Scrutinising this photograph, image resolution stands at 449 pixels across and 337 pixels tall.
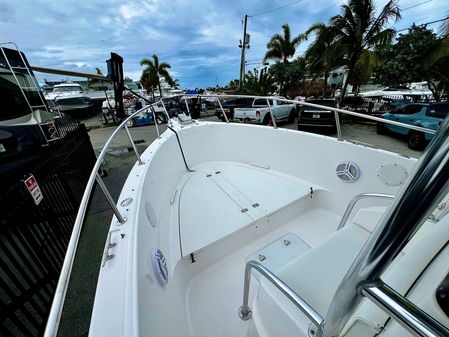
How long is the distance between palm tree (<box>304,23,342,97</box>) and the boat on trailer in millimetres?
7417

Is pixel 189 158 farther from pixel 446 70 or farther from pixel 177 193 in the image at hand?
pixel 446 70

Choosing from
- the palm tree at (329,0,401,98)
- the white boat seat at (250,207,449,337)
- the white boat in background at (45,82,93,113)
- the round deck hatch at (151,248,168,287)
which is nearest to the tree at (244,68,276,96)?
the palm tree at (329,0,401,98)

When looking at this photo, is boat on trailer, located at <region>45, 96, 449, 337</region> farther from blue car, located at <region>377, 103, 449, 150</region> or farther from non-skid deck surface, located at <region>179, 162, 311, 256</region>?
blue car, located at <region>377, 103, 449, 150</region>

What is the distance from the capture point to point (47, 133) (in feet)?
12.1

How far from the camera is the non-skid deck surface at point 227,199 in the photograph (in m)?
1.97

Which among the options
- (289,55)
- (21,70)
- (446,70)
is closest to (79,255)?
(21,70)

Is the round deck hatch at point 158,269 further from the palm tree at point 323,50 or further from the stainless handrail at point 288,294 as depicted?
the palm tree at point 323,50

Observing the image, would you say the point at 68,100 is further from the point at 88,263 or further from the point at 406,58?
the point at 406,58

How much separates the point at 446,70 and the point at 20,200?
1201 cm

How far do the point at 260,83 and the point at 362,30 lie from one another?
5323 mm

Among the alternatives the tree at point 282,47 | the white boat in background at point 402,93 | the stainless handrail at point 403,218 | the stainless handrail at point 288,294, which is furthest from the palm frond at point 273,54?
the stainless handrail at point 403,218

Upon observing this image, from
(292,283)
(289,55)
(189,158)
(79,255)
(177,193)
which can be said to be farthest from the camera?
(289,55)

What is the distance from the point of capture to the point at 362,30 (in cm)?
801

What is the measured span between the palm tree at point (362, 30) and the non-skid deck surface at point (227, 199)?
7619mm
